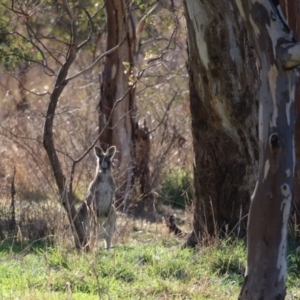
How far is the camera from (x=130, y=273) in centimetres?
830

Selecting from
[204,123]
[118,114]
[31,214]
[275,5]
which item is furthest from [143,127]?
[275,5]

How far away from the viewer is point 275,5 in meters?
6.23

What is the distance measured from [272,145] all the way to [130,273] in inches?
108

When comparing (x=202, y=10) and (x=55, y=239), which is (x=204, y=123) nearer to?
(x=202, y=10)

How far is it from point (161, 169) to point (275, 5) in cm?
932

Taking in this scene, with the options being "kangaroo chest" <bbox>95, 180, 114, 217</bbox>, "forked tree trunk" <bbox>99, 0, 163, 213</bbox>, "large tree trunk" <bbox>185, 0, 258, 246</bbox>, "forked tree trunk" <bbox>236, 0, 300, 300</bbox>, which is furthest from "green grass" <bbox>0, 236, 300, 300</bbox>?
"forked tree trunk" <bbox>99, 0, 163, 213</bbox>

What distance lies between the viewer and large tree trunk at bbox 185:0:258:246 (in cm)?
929

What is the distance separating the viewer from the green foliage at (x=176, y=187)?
1484 centimetres

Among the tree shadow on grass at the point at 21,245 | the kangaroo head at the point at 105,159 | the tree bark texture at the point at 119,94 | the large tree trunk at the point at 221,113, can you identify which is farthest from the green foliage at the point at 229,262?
the tree bark texture at the point at 119,94

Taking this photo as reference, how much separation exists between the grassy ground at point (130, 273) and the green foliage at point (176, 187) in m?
4.96

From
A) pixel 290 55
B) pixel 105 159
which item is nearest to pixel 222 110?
pixel 105 159

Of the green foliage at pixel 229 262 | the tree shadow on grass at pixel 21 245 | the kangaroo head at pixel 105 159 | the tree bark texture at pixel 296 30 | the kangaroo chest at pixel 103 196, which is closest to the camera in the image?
the green foliage at pixel 229 262

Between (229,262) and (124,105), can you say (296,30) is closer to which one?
(229,262)

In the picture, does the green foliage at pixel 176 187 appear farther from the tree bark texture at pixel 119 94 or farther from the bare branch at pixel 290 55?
the bare branch at pixel 290 55
